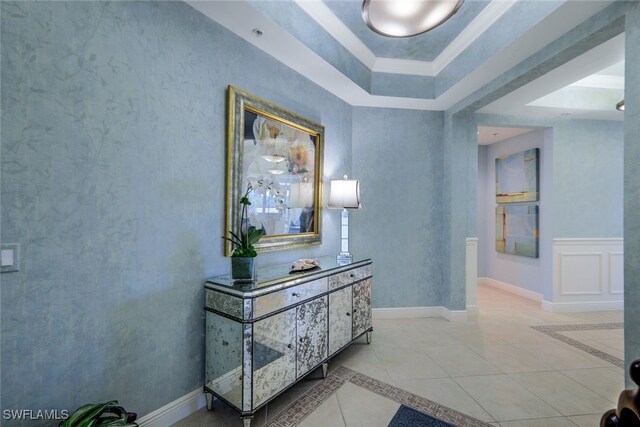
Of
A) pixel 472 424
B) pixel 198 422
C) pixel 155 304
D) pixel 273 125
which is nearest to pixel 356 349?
pixel 472 424

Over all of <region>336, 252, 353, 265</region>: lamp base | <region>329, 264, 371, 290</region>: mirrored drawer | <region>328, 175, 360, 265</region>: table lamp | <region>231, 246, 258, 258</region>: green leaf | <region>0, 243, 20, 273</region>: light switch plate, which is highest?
<region>328, 175, 360, 265</region>: table lamp

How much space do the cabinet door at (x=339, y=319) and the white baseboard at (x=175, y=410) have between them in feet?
3.39

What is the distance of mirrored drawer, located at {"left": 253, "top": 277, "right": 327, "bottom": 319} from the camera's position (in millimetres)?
1712

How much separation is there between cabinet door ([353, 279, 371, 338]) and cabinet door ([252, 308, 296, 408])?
2.98 feet

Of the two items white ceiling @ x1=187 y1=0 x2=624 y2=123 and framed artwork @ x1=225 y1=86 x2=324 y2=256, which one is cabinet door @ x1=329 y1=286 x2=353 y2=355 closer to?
framed artwork @ x1=225 y1=86 x2=324 y2=256

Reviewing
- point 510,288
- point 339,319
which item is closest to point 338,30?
point 339,319

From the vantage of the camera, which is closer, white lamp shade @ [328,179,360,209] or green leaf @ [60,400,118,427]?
green leaf @ [60,400,118,427]

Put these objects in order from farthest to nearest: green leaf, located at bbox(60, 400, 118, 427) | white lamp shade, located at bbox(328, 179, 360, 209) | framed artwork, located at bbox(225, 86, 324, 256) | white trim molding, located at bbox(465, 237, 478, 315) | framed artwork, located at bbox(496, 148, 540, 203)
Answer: framed artwork, located at bbox(496, 148, 540, 203) < white trim molding, located at bbox(465, 237, 478, 315) < white lamp shade, located at bbox(328, 179, 360, 209) < framed artwork, located at bbox(225, 86, 324, 256) < green leaf, located at bbox(60, 400, 118, 427)

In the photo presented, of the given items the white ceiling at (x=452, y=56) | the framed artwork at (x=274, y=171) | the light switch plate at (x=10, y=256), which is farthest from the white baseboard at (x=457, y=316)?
the light switch plate at (x=10, y=256)

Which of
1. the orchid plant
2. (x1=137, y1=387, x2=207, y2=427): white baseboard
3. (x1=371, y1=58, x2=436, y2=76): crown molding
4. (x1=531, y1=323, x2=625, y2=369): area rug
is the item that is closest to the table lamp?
the orchid plant

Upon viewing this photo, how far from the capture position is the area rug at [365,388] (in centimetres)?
179

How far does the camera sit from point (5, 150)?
1167mm

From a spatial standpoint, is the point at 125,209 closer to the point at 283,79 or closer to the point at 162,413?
the point at 162,413

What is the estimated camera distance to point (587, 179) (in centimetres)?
403
